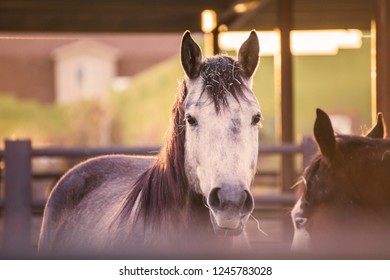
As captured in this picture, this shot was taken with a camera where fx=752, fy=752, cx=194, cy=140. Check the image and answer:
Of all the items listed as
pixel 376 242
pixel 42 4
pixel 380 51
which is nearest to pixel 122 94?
pixel 42 4

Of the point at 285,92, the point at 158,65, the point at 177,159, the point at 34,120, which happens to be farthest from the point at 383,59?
the point at 158,65

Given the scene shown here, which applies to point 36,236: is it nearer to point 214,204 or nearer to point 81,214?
point 81,214

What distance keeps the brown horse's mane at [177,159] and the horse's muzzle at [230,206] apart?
0.87 ft

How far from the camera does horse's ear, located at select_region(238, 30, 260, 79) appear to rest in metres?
3.13

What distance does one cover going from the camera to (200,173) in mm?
2936

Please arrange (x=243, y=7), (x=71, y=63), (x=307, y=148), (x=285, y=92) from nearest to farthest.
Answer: (x=307, y=148) < (x=285, y=92) < (x=243, y=7) < (x=71, y=63)

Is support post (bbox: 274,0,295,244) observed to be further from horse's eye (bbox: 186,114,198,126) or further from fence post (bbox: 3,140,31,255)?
horse's eye (bbox: 186,114,198,126)

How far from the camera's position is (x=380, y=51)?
202 inches

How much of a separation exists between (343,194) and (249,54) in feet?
2.28

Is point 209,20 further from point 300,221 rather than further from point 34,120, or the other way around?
point 34,120

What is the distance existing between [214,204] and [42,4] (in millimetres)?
8327

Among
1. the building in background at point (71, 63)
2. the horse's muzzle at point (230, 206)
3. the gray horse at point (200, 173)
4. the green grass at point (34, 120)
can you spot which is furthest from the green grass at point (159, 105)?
the horse's muzzle at point (230, 206)

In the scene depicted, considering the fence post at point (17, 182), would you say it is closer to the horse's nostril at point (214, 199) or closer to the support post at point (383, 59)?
the support post at point (383, 59)

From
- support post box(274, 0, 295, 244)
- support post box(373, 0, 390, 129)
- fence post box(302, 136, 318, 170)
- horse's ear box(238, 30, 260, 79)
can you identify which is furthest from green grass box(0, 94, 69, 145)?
horse's ear box(238, 30, 260, 79)
